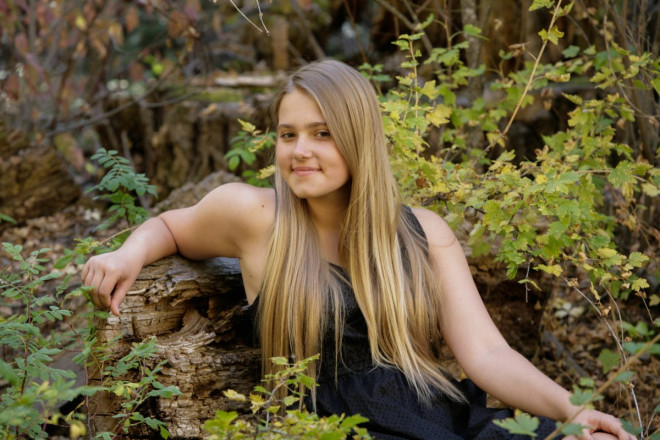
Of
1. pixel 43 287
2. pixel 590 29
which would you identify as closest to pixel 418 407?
pixel 43 287

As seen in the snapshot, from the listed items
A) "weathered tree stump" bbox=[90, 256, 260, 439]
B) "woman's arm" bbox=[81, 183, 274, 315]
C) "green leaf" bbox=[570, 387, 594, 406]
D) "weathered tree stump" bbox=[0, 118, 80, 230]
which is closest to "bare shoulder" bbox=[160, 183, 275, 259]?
"woman's arm" bbox=[81, 183, 274, 315]

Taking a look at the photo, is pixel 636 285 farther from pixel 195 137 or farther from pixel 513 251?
pixel 195 137

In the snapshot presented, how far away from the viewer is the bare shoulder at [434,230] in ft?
9.24

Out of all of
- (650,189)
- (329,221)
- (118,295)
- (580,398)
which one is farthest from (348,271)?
(650,189)

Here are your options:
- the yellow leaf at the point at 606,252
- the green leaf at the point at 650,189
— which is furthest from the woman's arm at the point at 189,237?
the green leaf at the point at 650,189

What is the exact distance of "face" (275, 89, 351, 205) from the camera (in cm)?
253

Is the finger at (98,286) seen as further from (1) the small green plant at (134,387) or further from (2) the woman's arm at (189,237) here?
(1) the small green plant at (134,387)

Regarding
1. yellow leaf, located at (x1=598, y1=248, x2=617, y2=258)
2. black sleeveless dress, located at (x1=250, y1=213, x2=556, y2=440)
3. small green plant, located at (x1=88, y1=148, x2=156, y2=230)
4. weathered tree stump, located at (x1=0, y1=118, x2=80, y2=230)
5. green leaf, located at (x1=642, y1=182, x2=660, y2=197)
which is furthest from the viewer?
weathered tree stump, located at (x1=0, y1=118, x2=80, y2=230)

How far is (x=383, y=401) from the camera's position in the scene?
2.52 metres

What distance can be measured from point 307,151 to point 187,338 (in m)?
0.82

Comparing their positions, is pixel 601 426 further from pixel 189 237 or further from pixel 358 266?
pixel 189 237

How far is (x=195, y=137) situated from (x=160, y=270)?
3074mm

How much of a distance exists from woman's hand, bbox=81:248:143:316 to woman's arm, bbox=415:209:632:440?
107 cm

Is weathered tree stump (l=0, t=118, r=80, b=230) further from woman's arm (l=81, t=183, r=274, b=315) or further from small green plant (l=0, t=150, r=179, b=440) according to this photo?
woman's arm (l=81, t=183, r=274, b=315)
